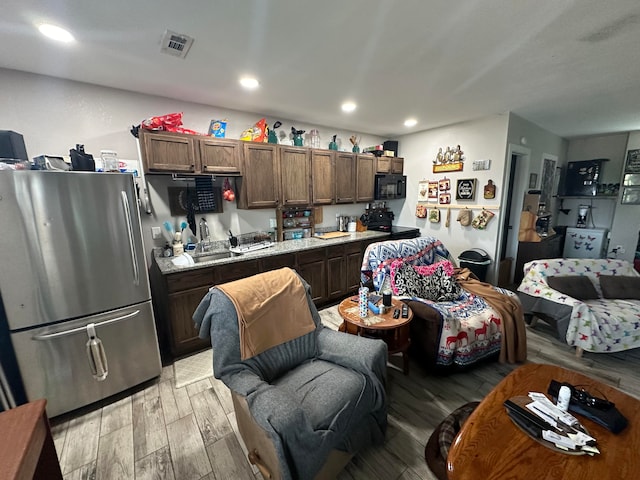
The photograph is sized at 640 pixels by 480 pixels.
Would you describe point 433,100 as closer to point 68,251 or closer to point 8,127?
point 68,251

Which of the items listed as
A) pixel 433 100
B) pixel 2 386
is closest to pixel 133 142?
pixel 2 386

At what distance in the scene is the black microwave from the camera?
4.33m

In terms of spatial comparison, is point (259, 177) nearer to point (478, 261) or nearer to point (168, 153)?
point (168, 153)

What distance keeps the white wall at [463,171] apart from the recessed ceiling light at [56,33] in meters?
4.29

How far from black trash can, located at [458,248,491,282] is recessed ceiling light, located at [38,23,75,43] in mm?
4626

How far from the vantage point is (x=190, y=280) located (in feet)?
7.97

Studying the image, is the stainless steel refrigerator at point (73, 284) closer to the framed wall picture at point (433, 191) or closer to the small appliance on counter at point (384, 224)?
the small appliance on counter at point (384, 224)

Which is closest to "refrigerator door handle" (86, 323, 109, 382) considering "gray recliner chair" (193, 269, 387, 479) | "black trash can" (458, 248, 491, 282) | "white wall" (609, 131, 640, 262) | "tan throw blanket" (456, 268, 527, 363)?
"gray recliner chair" (193, 269, 387, 479)

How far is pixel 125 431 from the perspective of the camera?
5.67 ft

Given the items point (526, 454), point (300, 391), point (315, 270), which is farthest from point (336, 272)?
point (526, 454)

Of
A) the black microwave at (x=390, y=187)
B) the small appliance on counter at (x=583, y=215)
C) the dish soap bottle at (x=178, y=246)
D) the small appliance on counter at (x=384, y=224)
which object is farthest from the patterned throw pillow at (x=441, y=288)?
the small appliance on counter at (x=583, y=215)

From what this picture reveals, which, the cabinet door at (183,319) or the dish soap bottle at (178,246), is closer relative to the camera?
the cabinet door at (183,319)

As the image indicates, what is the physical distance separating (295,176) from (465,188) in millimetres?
2535

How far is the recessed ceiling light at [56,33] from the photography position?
1536 millimetres
